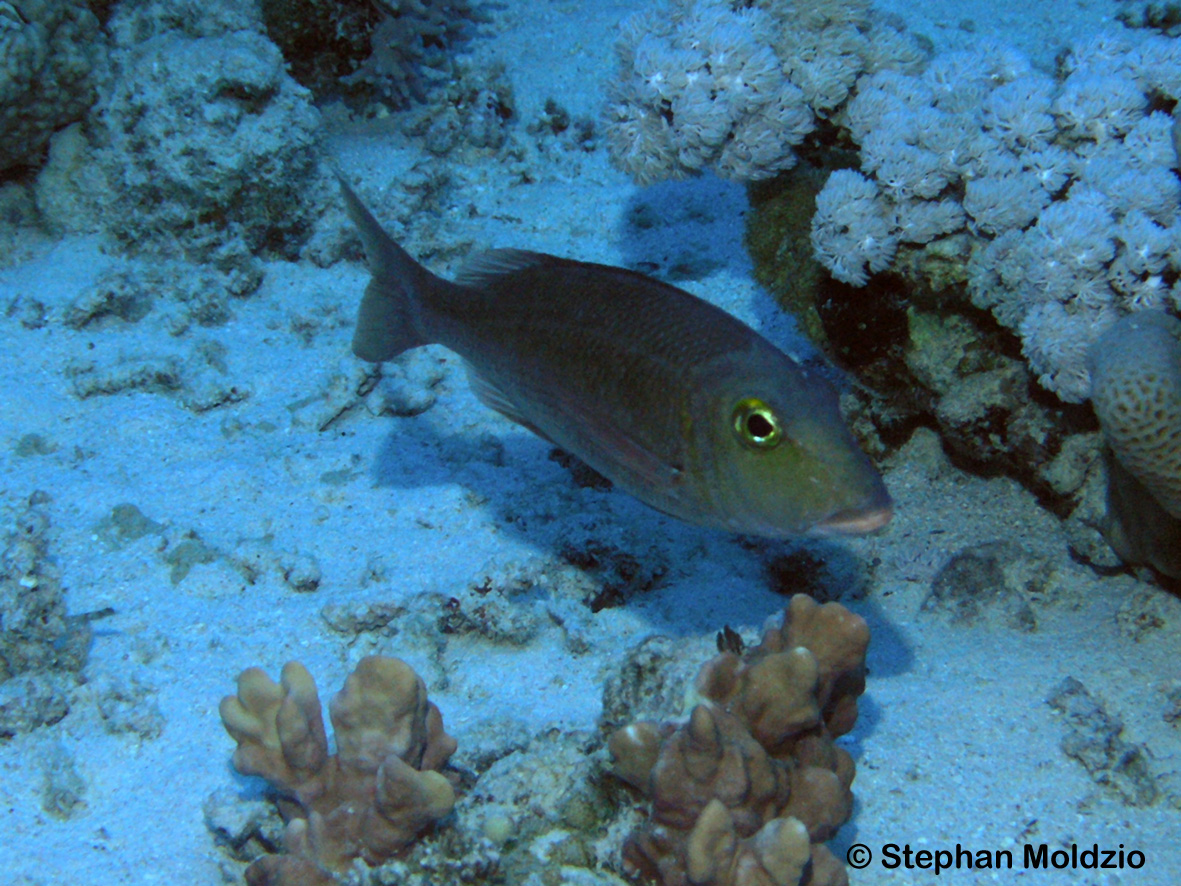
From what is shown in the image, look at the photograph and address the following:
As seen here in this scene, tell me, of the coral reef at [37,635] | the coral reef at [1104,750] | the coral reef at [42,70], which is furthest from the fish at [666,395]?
the coral reef at [42,70]

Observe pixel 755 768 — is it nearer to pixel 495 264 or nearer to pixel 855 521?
pixel 855 521

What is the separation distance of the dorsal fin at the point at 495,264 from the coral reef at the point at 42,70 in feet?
16.4

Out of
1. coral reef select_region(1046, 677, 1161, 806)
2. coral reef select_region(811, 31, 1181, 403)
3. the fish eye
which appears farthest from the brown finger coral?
coral reef select_region(811, 31, 1181, 403)

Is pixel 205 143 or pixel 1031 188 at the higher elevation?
pixel 1031 188

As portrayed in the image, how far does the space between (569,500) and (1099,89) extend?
143 inches

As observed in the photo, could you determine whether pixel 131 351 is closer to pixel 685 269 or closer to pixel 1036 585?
pixel 685 269

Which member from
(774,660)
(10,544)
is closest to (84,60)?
(10,544)

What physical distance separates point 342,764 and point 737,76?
13.3 ft

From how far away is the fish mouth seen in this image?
2.31m

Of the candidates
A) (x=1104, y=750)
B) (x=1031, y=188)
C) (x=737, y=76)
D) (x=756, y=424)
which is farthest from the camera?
(x=737, y=76)

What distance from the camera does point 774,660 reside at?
2707 mm

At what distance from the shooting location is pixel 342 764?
2801mm

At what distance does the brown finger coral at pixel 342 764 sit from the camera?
257 cm

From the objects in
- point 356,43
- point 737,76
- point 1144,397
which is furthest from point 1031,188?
point 356,43
